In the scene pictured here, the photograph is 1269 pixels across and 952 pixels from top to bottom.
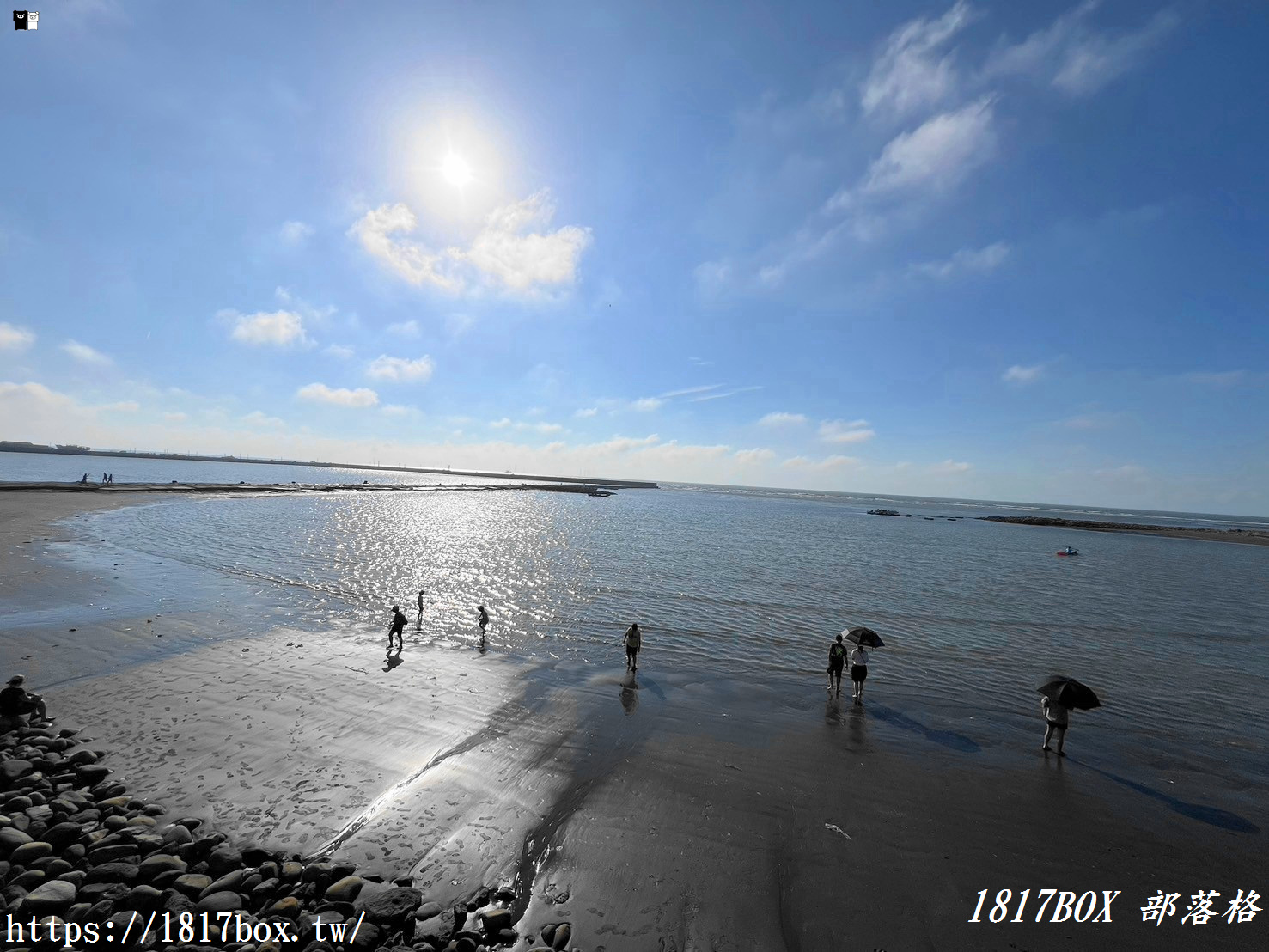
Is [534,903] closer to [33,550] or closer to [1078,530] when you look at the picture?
[33,550]

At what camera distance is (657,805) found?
9250 mm

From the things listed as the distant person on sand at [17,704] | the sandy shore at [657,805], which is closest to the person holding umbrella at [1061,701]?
the sandy shore at [657,805]

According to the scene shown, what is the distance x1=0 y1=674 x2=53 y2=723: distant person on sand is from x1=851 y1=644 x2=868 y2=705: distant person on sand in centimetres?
1881

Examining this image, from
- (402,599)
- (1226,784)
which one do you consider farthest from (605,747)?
(402,599)

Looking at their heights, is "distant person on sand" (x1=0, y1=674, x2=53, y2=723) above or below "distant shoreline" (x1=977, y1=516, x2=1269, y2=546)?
below

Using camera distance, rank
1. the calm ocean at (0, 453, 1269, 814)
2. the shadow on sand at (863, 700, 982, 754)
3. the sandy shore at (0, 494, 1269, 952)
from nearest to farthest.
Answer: the sandy shore at (0, 494, 1269, 952) → the shadow on sand at (863, 700, 982, 754) → the calm ocean at (0, 453, 1269, 814)

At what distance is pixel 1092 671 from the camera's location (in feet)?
61.7

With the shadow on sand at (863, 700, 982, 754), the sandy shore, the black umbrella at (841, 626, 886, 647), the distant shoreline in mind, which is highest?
the distant shoreline

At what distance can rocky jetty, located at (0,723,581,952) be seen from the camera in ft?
18.6

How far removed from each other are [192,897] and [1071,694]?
648 inches

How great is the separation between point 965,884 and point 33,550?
144 feet

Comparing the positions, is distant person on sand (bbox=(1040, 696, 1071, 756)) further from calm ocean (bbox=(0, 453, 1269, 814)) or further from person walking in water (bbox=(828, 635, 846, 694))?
person walking in water (bbox=(828, 635, 846, 694))

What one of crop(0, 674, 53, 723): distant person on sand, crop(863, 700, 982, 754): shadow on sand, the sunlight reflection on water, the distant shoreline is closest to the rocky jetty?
crop(0, 674, 53, 723): distant person on sand

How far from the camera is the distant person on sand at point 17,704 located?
33.4 ft
